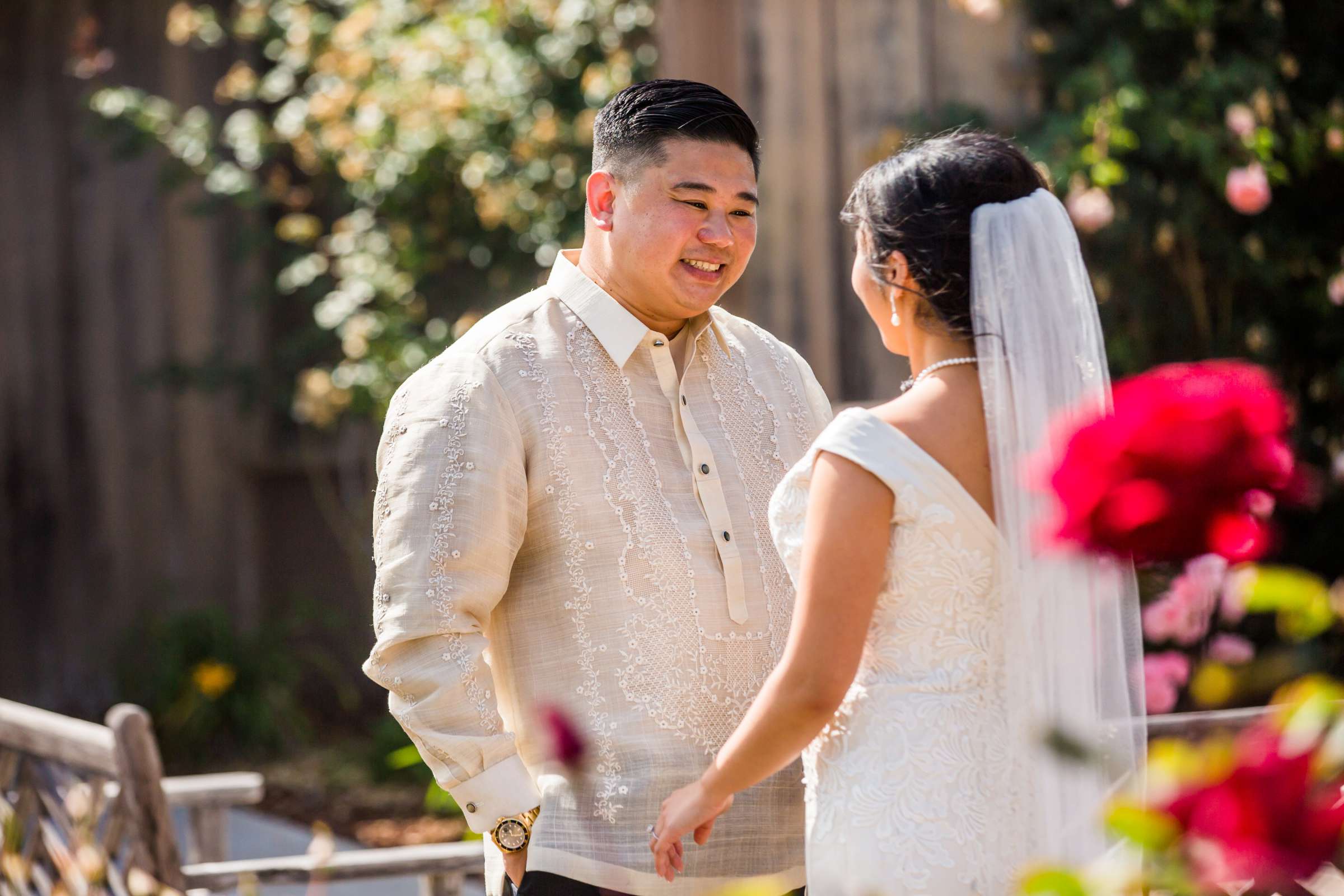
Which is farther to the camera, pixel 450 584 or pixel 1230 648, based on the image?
pixel 1230 648

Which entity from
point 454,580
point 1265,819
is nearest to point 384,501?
point 454,580

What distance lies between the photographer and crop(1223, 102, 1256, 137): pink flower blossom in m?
4.29

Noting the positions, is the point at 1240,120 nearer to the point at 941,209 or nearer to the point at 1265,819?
the point at 941,209

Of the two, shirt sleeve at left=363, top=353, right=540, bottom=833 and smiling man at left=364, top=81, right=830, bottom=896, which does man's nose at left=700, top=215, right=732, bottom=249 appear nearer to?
smiling man at left=364, top=81, right=830, bottom=896

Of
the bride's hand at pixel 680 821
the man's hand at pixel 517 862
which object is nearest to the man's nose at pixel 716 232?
the bride's hand at pixel 680 821

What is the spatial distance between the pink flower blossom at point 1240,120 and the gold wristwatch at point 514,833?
322 centimetres

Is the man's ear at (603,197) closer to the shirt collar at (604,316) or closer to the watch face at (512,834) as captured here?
the shirt collar at (604,316)

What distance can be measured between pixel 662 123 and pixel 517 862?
3.78ft

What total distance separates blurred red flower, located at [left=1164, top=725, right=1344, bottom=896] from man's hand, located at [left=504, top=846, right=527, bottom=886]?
1598 millimetres

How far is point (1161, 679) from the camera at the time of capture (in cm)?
395

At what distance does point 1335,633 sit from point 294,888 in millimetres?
3246

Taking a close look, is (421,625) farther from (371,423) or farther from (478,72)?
(371,423)

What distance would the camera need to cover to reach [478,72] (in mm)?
5445

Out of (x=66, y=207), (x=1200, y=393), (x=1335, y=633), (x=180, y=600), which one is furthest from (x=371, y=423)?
(x=1200, y=393)
